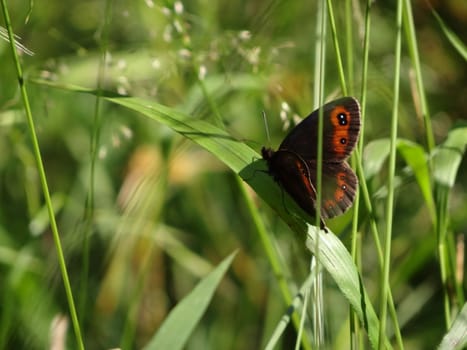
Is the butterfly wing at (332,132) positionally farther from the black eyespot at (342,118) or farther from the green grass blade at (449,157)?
the green grass blade at (449,157)

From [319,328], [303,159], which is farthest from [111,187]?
[319,328]

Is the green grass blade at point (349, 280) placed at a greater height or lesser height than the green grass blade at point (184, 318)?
greater

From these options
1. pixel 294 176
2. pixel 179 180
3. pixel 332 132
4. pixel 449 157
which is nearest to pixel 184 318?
pixel 294 176

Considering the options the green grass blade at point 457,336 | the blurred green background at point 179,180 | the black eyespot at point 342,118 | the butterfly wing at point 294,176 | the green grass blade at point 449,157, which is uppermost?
the black eyespot at point 342,118

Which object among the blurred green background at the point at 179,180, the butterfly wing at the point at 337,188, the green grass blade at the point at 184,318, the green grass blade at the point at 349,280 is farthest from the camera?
the blurred green background at the point at 179,180

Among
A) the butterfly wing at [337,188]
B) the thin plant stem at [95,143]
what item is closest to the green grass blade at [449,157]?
the butterfly wing at [337,188]

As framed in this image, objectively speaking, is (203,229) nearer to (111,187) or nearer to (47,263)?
(111,187)
